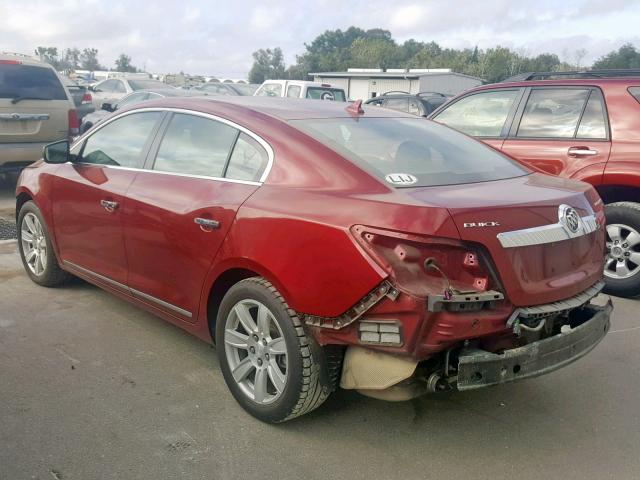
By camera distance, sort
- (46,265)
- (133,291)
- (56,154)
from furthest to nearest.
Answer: (46,265), (56,154), (133,291)

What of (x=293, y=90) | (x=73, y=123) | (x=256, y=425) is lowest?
(x=256, y=425)

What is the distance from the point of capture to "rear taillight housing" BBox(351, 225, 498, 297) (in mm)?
2627

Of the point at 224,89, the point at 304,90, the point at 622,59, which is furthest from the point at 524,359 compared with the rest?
the point at 622,59

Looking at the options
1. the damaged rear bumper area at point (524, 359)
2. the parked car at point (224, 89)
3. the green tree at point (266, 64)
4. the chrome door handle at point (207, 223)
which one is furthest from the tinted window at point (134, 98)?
the green tree at point (266, 64)

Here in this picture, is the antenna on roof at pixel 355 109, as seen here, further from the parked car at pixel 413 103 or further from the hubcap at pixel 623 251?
the parked car at pixel 413 103

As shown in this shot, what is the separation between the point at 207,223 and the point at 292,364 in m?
0.90

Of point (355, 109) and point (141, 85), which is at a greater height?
point (141, 85)

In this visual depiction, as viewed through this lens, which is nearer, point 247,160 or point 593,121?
point 247,160

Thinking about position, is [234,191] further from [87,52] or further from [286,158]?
[87,52]

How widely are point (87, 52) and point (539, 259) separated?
12169 centimetres

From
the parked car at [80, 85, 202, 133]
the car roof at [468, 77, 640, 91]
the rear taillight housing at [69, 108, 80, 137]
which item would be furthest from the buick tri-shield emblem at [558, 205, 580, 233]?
the parked car at [80, 85, 202, 133]

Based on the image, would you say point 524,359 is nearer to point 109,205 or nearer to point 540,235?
point 540,235

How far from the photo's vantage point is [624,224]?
5.35 m

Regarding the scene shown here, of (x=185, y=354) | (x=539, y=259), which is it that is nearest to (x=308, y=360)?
(x=539, y=259)
